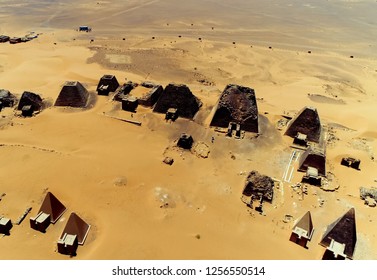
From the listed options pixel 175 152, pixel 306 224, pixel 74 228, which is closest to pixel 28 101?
pixel 175 152

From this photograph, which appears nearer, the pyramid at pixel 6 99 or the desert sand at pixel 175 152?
the desert sand at pixel 175 152

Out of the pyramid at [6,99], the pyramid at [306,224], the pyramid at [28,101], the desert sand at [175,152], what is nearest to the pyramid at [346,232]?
the desert sand at [175,152]

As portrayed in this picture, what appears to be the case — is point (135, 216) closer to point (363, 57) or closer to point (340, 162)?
point (340, 162)

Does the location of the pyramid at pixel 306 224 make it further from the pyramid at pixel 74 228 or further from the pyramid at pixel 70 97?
the pyramid at pixel 70 97

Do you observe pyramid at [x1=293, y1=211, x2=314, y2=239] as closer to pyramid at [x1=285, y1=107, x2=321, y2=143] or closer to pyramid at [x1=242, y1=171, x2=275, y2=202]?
pyramid at [x1=242, y1=171, x2=275, y2=202]

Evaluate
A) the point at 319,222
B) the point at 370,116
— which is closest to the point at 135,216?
the point at 319,222

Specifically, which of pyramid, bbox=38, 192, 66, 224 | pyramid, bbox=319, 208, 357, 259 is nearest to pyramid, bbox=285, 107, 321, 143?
pyramid, bbox=319, 208, 357, 259
